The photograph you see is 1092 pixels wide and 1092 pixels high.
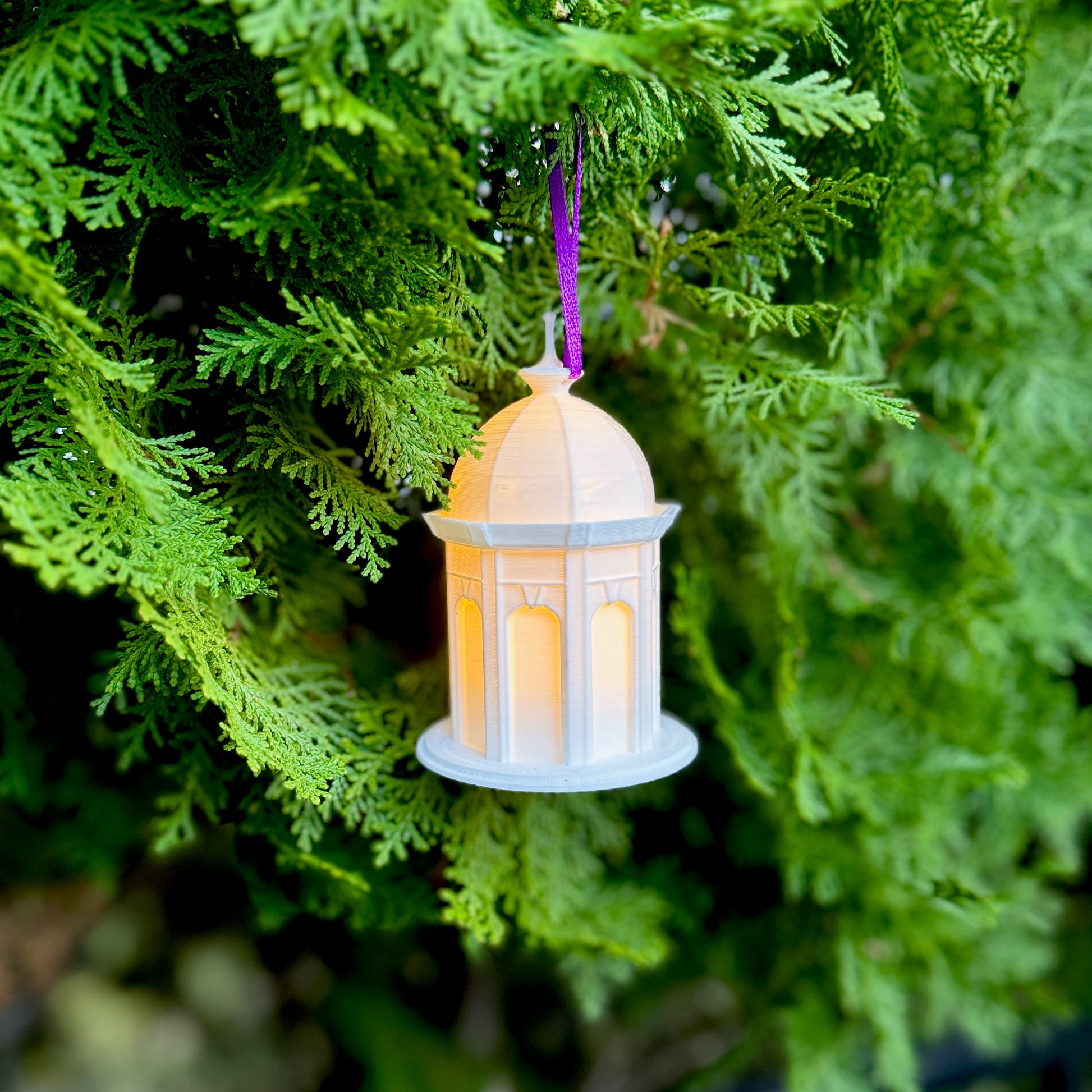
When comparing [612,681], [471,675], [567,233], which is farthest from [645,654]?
[567,233]

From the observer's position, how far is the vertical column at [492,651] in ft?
2.16

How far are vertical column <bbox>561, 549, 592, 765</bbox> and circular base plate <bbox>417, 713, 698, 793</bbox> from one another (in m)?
0.02

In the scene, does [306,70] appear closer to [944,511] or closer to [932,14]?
[932,14]

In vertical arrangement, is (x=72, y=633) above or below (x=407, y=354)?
below

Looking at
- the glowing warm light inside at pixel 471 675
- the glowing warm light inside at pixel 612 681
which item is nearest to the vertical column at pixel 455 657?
the glowing warm light inside at pixel 471 675

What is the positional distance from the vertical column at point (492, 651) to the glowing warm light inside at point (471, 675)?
0.01m

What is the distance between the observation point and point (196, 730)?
0.79 m

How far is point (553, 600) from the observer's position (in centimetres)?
65

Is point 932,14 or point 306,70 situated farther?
point 932,14

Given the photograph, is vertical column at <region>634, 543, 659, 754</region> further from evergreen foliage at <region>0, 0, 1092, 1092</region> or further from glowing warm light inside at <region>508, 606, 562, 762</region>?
evergreen foliage at <region>0, 0, 1092, 1092</region>

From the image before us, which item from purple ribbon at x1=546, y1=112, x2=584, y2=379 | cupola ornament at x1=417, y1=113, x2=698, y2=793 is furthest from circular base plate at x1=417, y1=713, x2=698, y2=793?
purple ribbon at x1=546, y1=112, x2=584, y2=379

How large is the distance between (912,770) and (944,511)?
38 centimetres

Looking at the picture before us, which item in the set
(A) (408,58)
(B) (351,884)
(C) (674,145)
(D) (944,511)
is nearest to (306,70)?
(A) (408,58)

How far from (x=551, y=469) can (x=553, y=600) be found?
0.31 feet
